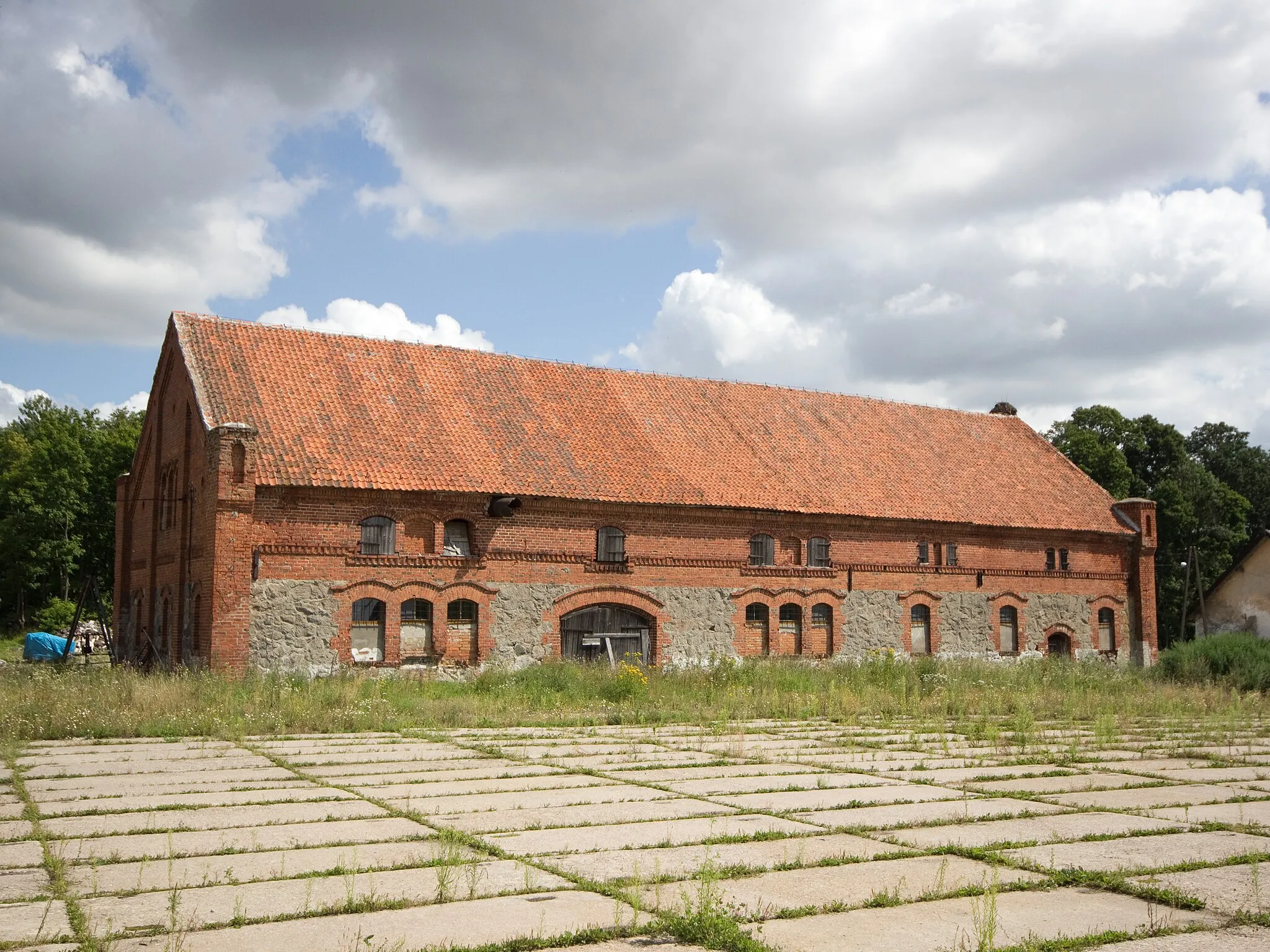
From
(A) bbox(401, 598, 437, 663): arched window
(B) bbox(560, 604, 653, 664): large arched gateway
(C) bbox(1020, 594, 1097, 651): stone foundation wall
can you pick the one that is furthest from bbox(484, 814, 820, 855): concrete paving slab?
(C) bbox(1020, 594, 1097, 651): stone foundation wall

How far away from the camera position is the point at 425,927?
5887 millimetres

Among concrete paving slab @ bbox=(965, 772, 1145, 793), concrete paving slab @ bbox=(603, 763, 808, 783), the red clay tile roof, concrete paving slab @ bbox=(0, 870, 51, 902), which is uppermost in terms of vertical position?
the red clay tile roof

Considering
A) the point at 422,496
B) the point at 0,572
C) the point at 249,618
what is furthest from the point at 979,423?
the point at 0,572

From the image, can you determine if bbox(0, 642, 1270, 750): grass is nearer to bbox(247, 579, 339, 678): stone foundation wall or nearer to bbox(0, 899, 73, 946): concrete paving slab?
bbox(247, 579, 339, 678): stone foundation wall

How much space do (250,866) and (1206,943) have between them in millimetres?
5618

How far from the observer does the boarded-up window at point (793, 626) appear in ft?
93.6

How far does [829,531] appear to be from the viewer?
96.6 feet

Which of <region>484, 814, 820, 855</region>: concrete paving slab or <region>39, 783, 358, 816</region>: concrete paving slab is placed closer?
<region>484, 814, 820, 855</region>: concrete paving slab

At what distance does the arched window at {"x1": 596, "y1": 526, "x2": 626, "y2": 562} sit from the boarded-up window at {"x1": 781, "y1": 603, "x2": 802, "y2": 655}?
486 cm

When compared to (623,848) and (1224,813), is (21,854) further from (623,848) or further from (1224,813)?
(1224,813)

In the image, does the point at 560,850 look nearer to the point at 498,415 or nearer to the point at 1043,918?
the point at 1043,918

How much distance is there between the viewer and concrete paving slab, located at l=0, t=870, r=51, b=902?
6.47 m

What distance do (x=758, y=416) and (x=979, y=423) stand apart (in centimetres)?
985

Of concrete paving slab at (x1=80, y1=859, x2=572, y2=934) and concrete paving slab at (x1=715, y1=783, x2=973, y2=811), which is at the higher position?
concrete paving slab at (x1=80, y1=859, x2=572, y2=934)
